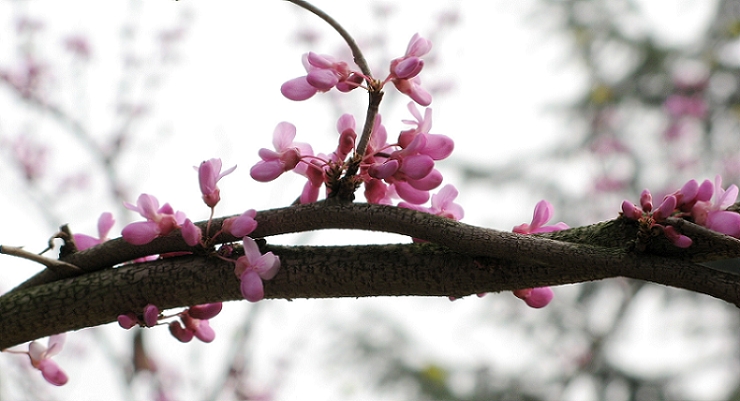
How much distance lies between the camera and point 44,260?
917 mm

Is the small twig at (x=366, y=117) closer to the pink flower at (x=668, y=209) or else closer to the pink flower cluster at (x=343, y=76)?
the pink flower cluster at (x=343, y=76)

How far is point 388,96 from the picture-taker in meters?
4.41

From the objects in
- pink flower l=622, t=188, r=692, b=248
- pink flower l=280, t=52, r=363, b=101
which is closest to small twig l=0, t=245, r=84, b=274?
pink flower l=280, t=52, r=363, b=101

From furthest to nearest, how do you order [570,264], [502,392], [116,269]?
[502,392] < [116,269] < [570,264]

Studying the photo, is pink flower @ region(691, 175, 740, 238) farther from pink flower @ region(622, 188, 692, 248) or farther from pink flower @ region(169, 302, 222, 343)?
pink flower @ region(169, 302, 222, 343)

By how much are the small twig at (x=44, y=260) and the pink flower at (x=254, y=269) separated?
0.26m

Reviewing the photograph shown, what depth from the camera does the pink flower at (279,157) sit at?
937 millimetres

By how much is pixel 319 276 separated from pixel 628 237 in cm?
39

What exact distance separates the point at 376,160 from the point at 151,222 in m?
0.31

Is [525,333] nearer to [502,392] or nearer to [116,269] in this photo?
[502,392]

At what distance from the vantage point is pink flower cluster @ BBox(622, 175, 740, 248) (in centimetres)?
80

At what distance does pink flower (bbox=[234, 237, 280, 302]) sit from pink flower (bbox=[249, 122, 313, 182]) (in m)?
0.11

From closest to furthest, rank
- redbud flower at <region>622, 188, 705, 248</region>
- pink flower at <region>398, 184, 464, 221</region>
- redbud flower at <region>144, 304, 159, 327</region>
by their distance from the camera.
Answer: redbud flower at <region>622, 188, 705, 248</region>, redbud flower at <region>144, 304, 159, 327</region>, pink flower at <region>398, 184, 464, 221</region>

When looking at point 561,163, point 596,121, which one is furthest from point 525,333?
point 596,121
